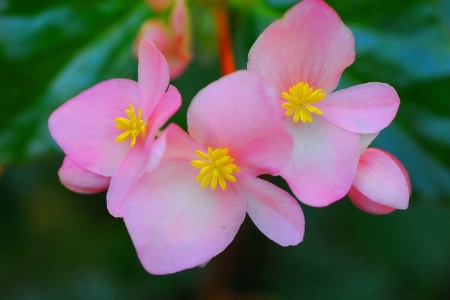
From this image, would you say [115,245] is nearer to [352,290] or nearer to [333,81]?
[352,290]

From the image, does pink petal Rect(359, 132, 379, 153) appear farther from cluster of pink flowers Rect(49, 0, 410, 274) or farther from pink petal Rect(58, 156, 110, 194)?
pink petal Rect(58, 156, 110, 194)

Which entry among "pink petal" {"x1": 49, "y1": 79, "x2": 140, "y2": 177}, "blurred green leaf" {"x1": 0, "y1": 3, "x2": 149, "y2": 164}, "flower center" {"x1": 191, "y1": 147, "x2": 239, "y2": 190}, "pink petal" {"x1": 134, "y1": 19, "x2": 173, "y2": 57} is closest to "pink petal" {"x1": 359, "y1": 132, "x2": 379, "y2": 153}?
"flower center" {"x1": 191, "y1": 147, "x2": 239, "y2": 190}

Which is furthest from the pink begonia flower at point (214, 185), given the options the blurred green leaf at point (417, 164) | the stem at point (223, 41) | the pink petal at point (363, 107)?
the blurred green leaf at point (417, 164)

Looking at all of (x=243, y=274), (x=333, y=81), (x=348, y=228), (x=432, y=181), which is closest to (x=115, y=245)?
(x=243, y=274)

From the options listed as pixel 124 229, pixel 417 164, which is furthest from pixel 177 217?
pixel 124 229

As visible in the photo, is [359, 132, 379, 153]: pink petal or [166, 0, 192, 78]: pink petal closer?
[359, 132, 379, 153]: pink petal

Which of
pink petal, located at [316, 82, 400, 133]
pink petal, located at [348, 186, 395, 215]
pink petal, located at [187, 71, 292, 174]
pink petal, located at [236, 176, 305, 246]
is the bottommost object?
pink petal, located at [348, 186, 395, 215]

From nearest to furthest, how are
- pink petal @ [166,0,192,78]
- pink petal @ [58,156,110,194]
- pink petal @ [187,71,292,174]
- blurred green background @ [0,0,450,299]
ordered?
pink petal @ [187,71,292,174]
pink petal @ [58,156,110,194]
pink petal @ [166,0,192,78]
blurred green background @ [0,0,450,299]

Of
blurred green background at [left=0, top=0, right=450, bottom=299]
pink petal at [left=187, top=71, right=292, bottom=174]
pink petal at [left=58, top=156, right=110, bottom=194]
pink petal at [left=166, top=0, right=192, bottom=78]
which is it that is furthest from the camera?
blurred green background at [left=0, top=0, right=450, bottom=299]
